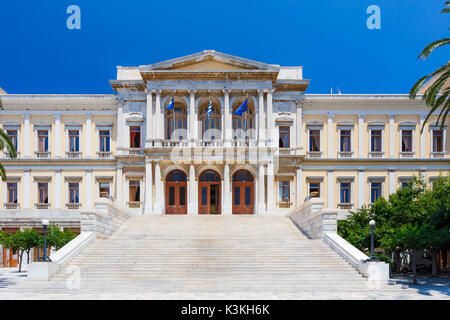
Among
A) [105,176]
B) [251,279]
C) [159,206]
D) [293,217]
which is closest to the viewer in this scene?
[251,279]

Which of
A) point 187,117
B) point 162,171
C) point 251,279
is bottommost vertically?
point 251,279

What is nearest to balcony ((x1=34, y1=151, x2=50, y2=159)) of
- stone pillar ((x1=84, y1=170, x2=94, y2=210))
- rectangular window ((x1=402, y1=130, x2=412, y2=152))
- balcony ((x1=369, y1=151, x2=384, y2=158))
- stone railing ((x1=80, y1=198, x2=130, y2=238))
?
stone pillar ((x1=84, y1=170, x2=94, y2=210))

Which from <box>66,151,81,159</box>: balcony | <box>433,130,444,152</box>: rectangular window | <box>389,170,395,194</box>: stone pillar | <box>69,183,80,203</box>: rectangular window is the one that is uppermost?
<box>433,130,444,152</box>: rectangular window

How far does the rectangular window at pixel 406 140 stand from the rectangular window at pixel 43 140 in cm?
2651

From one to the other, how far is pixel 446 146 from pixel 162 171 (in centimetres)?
2093

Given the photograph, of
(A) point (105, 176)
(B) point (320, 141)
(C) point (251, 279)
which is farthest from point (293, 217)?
(A) point (105, 176)

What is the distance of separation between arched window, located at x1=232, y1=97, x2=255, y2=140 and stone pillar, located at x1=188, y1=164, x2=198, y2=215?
430 cm

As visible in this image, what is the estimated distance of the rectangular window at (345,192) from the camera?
1489 inches

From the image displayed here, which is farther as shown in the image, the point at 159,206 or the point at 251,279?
the point at 159,206

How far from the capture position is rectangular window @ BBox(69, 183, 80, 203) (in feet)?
124

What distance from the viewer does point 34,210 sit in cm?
3669

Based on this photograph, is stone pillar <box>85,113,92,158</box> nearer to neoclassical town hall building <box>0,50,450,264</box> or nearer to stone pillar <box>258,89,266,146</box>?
neoclassical town hall building <box>0,50,450,264</box>

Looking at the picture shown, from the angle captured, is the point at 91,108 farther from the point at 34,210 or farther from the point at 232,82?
the point at 232,82

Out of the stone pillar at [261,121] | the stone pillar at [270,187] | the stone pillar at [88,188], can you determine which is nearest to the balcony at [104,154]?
the stone pillar at [88,188]
